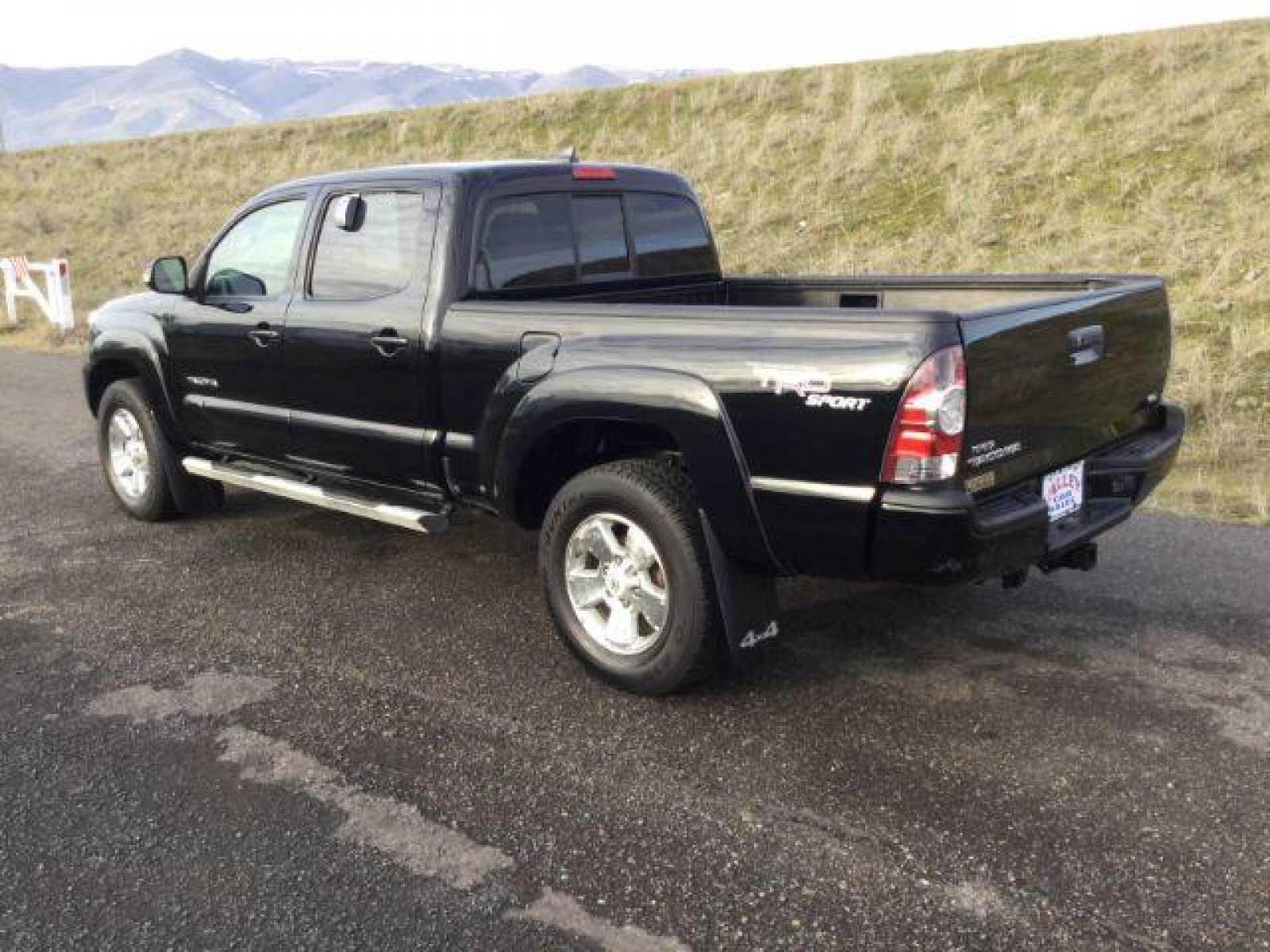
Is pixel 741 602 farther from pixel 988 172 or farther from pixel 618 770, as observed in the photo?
pixel 988 172

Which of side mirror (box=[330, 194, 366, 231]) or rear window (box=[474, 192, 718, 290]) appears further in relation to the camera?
side mirror (box=[330, 194, 366, 231])

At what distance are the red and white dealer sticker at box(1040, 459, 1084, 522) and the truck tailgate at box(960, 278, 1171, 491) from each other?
4 cm

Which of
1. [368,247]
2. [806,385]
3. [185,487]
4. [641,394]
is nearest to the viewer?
[806,385]

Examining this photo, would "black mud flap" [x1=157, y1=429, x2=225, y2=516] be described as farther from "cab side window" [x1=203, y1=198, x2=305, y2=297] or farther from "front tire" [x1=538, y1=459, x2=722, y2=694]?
"front tire" [x1=538, y1=459, x2=722, y2=694]

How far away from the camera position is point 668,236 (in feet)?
16.8

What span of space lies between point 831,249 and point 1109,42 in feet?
26.8

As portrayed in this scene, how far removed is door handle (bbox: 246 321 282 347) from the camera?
4887 mm

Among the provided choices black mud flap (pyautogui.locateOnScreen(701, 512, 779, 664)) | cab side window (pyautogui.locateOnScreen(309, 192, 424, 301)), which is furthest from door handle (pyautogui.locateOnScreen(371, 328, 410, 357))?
black mud flap (pyautogui.locateOnScreen(701, 512, 779, 664))

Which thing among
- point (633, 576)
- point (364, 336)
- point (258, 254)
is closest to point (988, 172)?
point (258, 254)

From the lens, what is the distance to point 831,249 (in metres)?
15.0

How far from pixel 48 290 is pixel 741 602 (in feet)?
47.1

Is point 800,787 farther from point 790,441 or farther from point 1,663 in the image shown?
point 1,663

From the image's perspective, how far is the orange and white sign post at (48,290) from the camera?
47.7ft

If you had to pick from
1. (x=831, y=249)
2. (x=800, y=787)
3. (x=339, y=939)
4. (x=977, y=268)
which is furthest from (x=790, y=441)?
(x=831, y=249)
